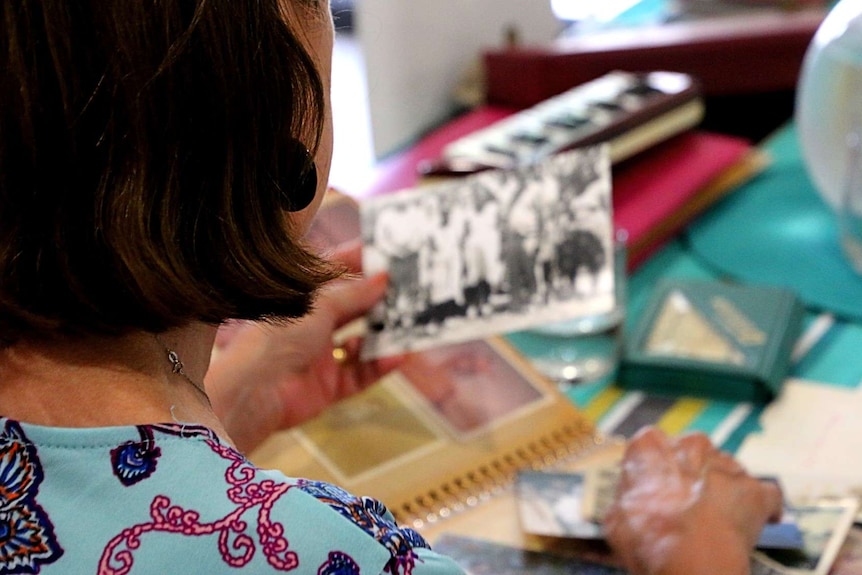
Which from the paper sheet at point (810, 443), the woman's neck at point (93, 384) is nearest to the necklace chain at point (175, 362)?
the woman's neck at point (93, 384)

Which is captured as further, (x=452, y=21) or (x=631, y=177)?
(x=452, y=21)

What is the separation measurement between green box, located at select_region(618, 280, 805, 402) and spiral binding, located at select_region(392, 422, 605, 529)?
96 mm

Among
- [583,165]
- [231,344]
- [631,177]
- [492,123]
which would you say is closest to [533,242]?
[583,165]

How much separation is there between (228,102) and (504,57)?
113 cm

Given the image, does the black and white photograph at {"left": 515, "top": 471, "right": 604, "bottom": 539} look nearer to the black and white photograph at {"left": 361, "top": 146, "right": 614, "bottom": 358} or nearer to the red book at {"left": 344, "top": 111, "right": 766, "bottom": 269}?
the black and white photograph at {"left": 361, "top": 146, "right": 614, "bottom": 358}

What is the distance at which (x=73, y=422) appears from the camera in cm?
47

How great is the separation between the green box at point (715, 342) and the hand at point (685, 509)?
0.15 metres

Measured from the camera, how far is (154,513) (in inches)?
17.1

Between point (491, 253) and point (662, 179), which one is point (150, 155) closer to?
point (491, 253)

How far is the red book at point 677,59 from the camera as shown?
4.87 ft

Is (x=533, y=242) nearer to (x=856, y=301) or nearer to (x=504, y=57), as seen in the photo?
(x=856, y=301)

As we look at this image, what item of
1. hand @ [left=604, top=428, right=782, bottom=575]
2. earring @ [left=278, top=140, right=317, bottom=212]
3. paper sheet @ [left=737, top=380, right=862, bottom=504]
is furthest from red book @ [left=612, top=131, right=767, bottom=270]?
earring @ [left=278, top=140, right=317, bottom=212]

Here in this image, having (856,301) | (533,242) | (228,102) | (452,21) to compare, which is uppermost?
(228,102)

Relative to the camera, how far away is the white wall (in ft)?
4.85
